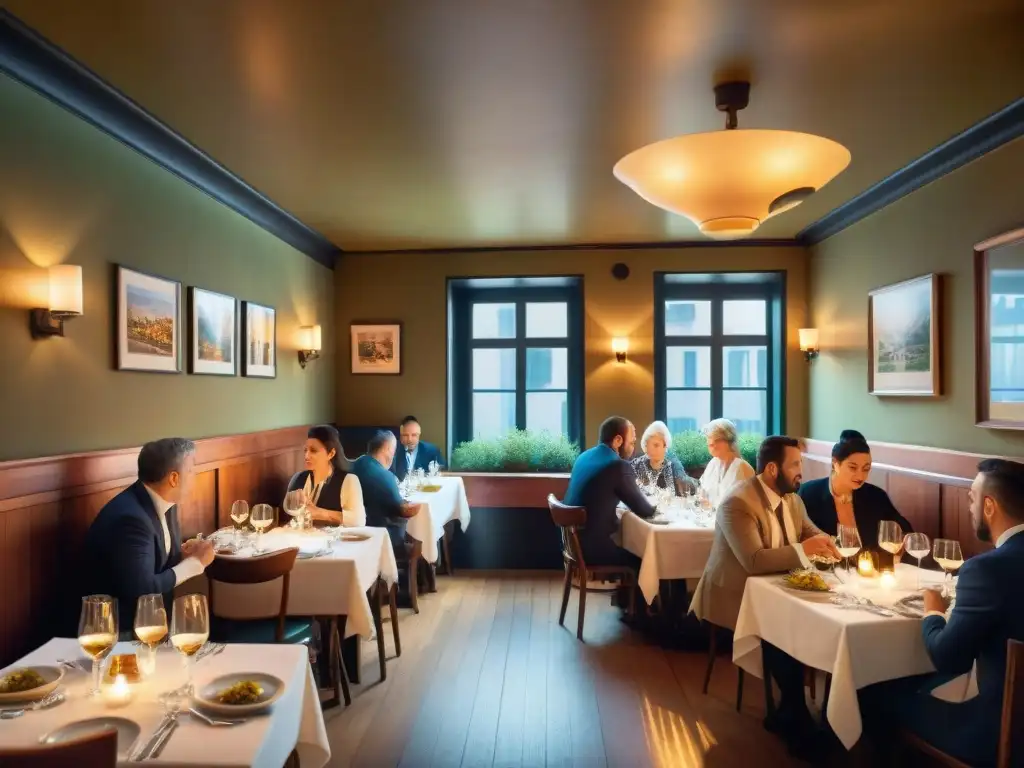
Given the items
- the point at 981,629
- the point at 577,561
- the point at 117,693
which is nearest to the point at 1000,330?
the point at 981,629

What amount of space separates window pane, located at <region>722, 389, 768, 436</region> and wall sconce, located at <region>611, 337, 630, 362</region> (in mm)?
1286

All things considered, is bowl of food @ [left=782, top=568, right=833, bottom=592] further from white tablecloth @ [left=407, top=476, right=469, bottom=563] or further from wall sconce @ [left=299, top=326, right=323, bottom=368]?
→ wall sconce @ [left=299, top=326, right=323, bottom=368]

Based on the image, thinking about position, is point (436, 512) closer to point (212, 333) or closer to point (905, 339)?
point (212, 333)

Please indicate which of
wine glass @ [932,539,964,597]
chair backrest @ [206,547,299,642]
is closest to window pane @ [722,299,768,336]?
wine glass @ [932,539,964,597]

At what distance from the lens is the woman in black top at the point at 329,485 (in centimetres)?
457

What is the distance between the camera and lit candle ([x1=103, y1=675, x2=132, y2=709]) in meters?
2.00

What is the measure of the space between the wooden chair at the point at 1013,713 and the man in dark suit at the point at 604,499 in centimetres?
291

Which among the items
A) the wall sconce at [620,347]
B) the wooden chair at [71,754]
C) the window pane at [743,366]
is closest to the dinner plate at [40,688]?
the wooden chair at [71,754]

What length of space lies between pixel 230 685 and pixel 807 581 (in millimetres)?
2380

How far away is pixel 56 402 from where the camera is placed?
344 cm

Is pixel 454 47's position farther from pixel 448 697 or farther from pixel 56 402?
pixel 448 697

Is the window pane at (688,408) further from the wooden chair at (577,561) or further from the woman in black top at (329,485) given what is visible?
the woman in black top at (329,485)

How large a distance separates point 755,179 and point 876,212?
350cm

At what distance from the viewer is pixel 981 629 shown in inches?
90.3
